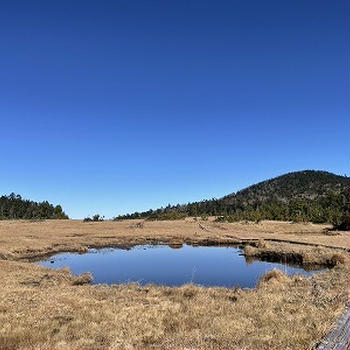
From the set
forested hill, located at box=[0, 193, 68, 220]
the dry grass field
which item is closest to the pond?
the dry grass field

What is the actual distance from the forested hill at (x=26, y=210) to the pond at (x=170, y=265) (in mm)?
130211

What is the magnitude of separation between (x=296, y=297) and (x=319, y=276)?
8822 millimetres

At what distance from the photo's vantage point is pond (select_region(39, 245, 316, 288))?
117 feet

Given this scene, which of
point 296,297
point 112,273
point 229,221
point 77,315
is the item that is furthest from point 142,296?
point 229,221

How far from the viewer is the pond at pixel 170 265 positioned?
3553 centimetres

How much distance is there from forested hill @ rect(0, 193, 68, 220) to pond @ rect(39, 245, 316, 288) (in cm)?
13021

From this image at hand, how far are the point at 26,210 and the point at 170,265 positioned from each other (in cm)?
15365

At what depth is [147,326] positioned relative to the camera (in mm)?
15164

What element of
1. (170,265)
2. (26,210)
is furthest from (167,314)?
(26,210)

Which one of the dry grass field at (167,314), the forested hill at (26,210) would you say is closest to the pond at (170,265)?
the dry grass field at (167,314)

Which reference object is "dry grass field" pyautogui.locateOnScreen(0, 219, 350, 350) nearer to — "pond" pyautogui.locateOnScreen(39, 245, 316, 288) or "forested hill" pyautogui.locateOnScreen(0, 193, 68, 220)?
"pond" pyautogui.locateOnScreen(39, 245, 316, 288)

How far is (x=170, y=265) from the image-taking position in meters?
45.3

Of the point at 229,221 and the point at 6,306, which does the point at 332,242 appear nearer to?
the point at 6,306

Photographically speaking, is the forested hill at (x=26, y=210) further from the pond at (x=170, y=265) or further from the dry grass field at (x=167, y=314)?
the dry grass field at (x=167, y=314)
